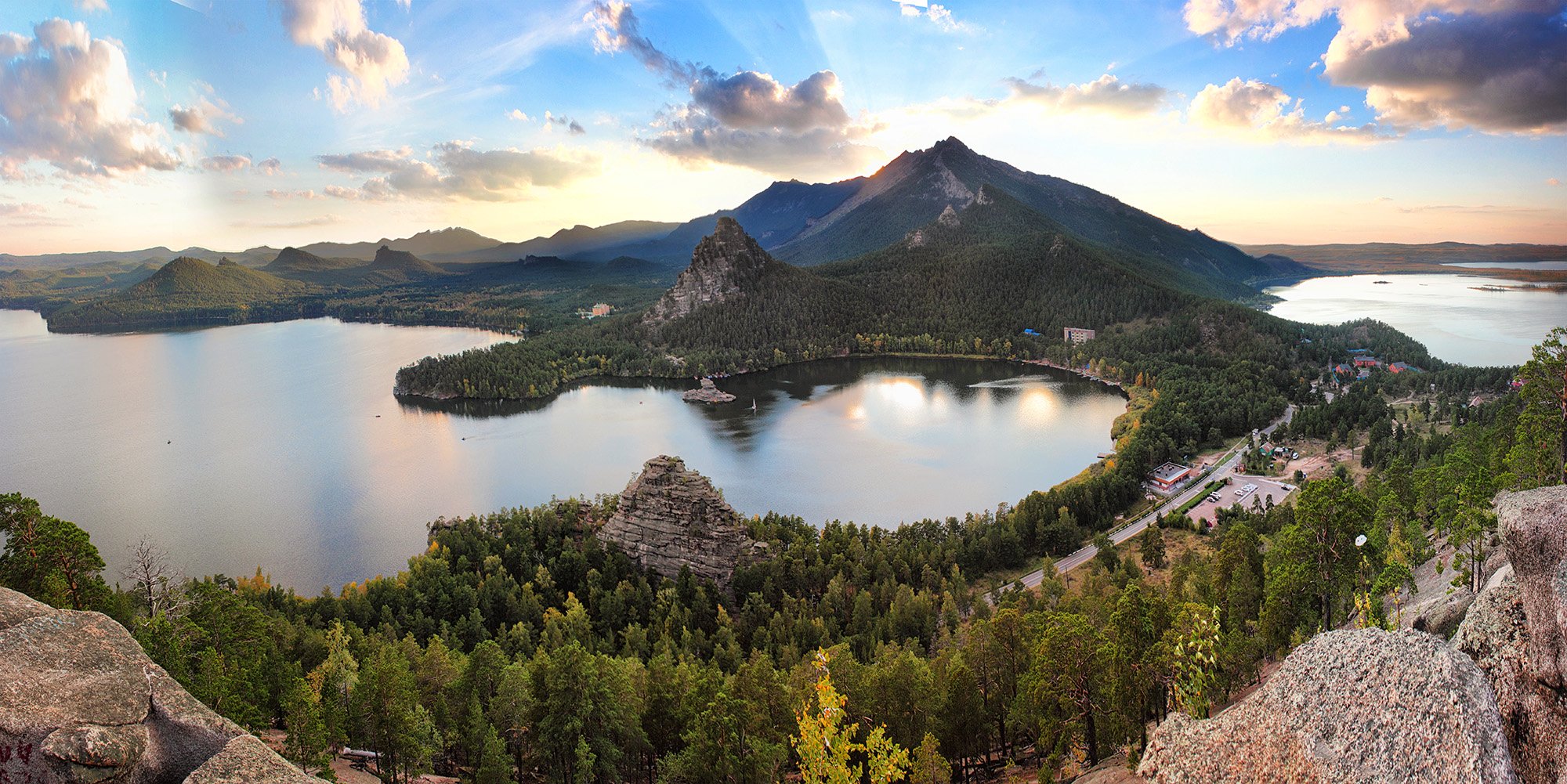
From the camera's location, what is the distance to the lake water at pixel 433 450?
57.5m

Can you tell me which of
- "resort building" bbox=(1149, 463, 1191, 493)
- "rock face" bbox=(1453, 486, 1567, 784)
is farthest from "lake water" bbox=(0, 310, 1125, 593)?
"rock face" bbox=(1453, 486, 1567, 784)

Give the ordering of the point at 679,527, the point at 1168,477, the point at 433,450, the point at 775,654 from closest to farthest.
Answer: the point at 775,654
the point at 679,527
the point at 1168,477
the point at 433,450

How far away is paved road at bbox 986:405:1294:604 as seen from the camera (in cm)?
4691

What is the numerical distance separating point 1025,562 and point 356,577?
145 feet

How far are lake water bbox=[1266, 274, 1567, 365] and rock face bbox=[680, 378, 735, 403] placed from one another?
332ft

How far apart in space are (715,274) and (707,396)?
215ft

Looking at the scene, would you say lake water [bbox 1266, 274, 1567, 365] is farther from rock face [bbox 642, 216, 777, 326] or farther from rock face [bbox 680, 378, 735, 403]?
rock face [bbox 642, 216, 777, 326]

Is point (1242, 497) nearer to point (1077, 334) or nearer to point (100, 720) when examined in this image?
point (100, 720)

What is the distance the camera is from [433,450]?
263 ft

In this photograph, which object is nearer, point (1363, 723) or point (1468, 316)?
point (1363, 723)

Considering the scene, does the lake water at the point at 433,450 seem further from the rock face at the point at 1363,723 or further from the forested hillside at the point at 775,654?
the rock face at the point at 1363,723

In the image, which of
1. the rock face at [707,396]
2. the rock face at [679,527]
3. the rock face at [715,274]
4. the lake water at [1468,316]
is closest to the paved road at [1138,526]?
the rock face at [679,527]

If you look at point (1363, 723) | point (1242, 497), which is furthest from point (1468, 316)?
point (1363, 723)

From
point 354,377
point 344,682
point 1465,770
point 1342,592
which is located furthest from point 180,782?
point 354,377
